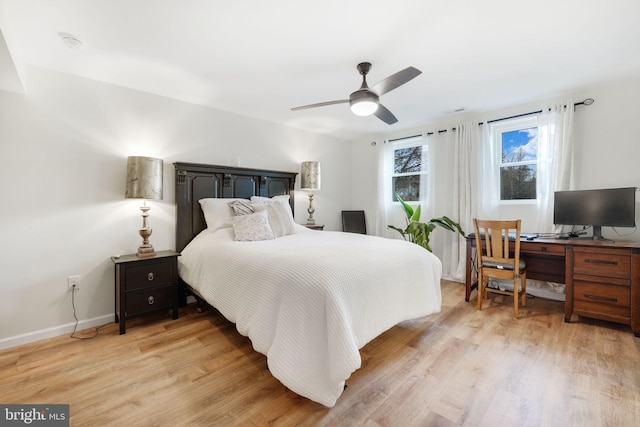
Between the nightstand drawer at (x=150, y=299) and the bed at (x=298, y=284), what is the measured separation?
0.67 feet

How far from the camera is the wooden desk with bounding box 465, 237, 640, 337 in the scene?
2.28 metres

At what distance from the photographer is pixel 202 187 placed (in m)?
3.18

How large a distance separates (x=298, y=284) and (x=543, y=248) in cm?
265

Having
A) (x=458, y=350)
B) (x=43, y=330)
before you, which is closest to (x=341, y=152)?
(x=458, y=350)

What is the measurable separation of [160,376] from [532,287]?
399 cm

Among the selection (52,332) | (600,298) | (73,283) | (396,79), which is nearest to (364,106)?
(396,79)

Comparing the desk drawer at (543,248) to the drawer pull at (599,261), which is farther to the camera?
the desk drawer at (543,248)

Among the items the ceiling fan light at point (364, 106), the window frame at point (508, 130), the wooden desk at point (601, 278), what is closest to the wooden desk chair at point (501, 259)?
the wooden desk at point (601, 278)

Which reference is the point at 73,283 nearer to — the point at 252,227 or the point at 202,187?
the point at 202,187

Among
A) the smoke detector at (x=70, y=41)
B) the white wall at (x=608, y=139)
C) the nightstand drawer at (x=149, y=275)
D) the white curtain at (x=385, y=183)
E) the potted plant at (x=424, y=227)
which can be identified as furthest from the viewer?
the white curtain at (x=385, y=183)

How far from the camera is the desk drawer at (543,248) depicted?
2.61 meters

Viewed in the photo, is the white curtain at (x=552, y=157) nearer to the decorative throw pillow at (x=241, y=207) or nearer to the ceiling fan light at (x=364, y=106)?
the ceiling fan light at (x=364, y=106)

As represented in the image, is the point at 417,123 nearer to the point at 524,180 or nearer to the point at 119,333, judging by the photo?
the point at 524,180

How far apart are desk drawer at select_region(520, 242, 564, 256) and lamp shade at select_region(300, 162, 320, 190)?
2.68 metres
